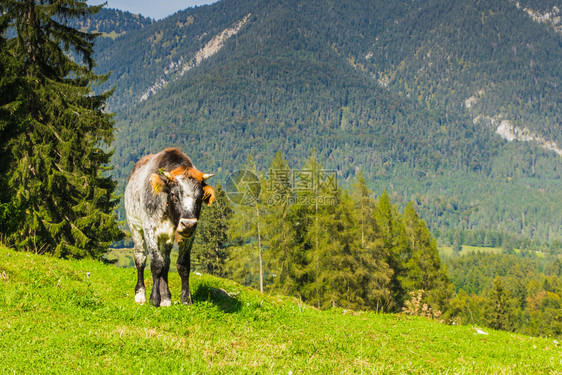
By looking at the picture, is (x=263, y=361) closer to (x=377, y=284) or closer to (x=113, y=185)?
(x=113, y=185)

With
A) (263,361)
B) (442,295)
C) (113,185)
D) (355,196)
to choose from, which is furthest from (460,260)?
(263,361)

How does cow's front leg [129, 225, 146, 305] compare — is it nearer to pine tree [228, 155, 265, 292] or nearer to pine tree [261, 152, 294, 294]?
pine tree [261, 152, 294, 294]

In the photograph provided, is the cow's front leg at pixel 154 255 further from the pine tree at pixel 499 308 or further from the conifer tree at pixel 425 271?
the pine tree at pixel 499 308

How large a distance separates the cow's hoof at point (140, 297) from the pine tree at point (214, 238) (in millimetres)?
46432

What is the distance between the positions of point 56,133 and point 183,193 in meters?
17.5

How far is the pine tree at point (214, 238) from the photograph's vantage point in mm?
57219

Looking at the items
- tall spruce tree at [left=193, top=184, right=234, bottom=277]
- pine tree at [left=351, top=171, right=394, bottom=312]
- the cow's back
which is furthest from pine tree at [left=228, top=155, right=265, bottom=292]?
the cow's back

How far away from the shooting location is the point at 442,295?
161ft

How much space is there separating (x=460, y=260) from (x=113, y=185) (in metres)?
170

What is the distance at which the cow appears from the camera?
8568 mm

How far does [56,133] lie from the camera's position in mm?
22391

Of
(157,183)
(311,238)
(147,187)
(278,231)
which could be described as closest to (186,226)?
(157,183)

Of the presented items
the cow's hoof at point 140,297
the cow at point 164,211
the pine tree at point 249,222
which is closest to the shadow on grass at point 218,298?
the cow at point 164,211

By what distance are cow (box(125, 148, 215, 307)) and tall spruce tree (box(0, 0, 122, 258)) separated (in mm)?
12071
